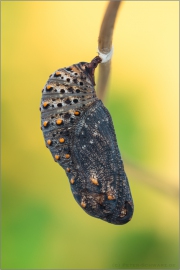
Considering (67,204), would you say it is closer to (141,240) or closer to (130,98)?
(141,240)

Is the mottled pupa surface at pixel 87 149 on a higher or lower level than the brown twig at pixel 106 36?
lower

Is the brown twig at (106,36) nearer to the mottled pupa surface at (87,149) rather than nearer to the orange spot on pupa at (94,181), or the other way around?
the mottled pupa surface at (87,149)

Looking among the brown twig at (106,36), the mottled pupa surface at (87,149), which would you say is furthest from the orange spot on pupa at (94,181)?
the brown twig at (106,36)

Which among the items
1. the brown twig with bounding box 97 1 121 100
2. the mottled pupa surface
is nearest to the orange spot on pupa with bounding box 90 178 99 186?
the mottled pupa surface

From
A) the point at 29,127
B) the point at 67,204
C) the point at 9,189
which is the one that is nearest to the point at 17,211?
the point at 9,189

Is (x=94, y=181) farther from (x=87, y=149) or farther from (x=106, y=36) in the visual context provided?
(x=106, y=36)
